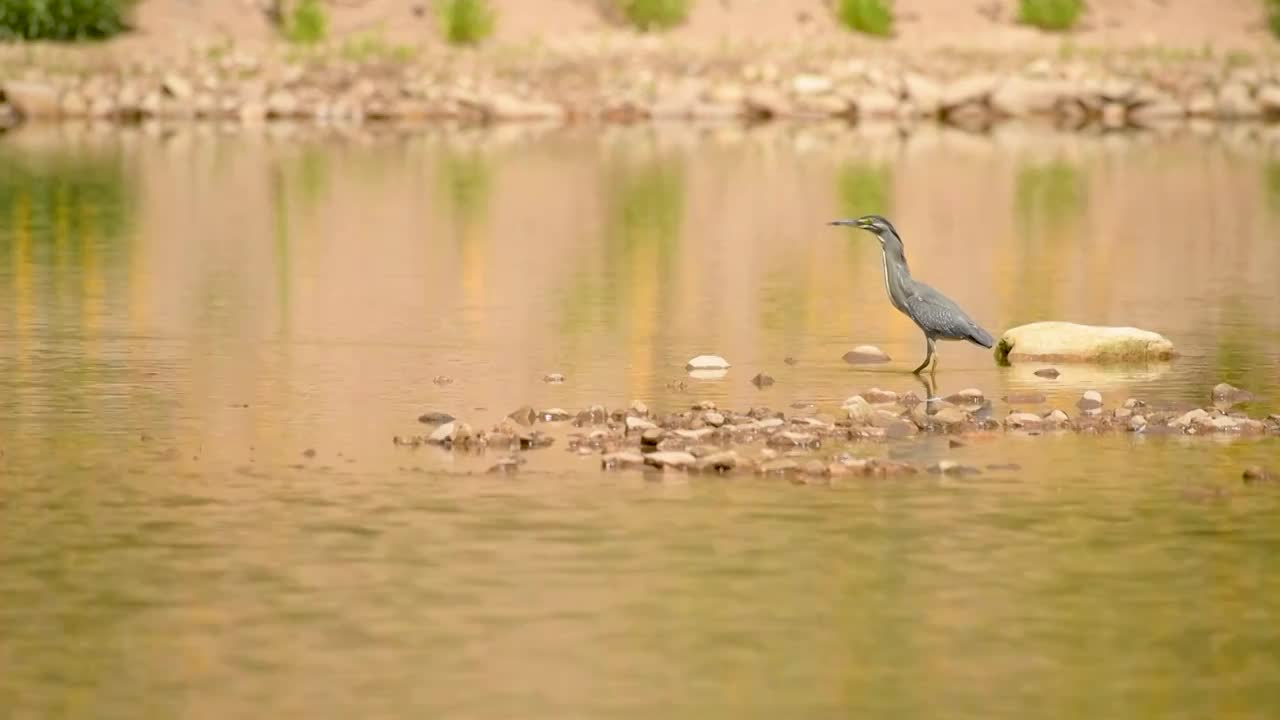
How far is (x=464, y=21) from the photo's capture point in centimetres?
5291

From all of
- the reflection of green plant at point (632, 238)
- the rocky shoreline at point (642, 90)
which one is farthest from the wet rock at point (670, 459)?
the rocky shoreline at point (642, 90)

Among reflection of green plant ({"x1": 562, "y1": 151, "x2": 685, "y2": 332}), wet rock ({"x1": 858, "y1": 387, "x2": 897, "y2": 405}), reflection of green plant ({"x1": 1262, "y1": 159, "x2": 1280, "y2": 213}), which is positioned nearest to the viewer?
wet rock ({"x1": 858, "y1": 387, "x2": 897, "y2": 405})

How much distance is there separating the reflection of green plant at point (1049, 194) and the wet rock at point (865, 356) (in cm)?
1135

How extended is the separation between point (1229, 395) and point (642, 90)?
34.7m

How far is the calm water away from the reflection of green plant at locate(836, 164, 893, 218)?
3.04 m

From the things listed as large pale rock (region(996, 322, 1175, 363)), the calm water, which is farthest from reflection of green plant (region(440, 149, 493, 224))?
large pale rock (region(996, 322, 1175, 363))

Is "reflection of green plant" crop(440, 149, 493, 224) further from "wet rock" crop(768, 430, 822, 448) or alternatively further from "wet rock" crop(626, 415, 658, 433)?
"wet rock" crop(768, 430, 822, 448)

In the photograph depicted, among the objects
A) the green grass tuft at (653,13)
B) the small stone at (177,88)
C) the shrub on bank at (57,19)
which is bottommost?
the small stone at (177,88)

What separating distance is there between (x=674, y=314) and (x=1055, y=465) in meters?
6.82

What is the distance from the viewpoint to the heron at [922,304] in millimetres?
15719

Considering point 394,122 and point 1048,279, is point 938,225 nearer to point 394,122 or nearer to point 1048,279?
point 1048,279

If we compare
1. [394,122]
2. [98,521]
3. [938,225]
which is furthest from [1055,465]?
[394,122]

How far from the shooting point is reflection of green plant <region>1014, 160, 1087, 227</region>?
94.5 ft

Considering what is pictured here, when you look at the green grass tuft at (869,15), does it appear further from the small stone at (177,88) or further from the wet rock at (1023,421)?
the wet rock at (1023,421)
